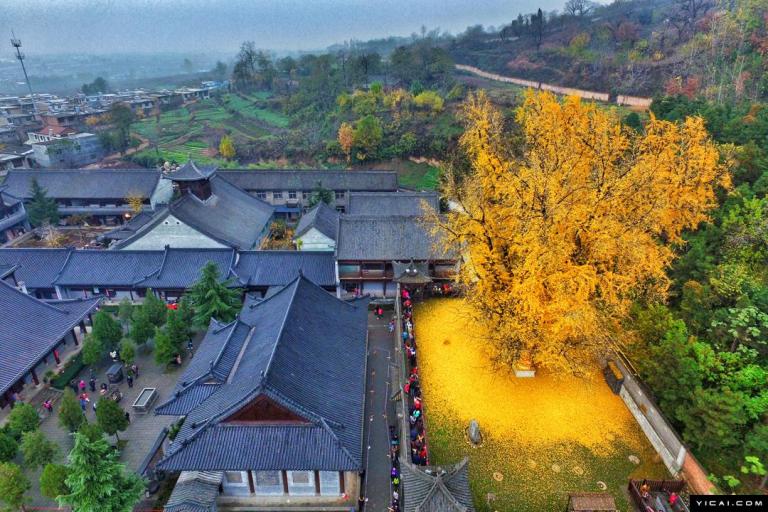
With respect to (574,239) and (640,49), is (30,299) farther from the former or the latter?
(640,49)

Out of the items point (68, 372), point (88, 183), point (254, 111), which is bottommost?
point (68, 372)

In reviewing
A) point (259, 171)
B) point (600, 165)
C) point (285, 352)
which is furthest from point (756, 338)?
point (259, 171)

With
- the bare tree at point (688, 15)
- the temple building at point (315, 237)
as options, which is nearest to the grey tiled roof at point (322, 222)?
the temple building at point (315, 237)

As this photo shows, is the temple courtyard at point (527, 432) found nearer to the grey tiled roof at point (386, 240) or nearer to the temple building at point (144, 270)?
the grey tiled roof at point (386, 240)

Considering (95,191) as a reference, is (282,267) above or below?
below

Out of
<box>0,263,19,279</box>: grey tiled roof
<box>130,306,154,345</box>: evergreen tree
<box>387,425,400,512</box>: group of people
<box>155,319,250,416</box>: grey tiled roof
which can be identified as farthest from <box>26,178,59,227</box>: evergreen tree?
<box>387,425,400,512</box>: group of people

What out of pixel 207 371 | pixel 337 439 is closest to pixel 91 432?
pixel 207 371
